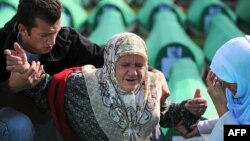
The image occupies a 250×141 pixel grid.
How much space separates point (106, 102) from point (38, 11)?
0.38 meters

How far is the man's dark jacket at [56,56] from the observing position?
179 cm

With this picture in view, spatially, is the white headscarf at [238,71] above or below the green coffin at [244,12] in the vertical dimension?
above

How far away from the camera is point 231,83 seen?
1549 mm

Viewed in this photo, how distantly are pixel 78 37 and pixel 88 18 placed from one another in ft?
7.74

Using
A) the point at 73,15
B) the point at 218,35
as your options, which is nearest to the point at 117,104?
the point at 218,35

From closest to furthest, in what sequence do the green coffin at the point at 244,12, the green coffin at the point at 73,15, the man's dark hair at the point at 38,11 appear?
the man's dark hair at the point at 38,11 < the green coffin at the point at 73,15 < the green coffin at the point at 244,12

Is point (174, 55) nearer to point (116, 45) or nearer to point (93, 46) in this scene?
point (93, 46)

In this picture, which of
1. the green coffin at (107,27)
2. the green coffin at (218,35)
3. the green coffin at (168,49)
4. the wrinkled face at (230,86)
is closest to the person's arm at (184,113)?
the wrinkled face at (230,86)

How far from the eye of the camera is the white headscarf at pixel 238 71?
1494mm

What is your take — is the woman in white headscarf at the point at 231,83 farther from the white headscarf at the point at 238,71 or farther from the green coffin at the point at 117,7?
the green coffin at the point at 117,7

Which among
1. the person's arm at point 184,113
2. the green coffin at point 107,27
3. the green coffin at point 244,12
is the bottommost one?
the green coffin at point 244,12

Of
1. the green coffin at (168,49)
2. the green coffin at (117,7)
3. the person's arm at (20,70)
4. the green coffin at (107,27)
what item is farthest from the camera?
the green coffin at (117,7)

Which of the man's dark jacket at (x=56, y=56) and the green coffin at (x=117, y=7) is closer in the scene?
the man's dark jacket at (x=56, y=56)

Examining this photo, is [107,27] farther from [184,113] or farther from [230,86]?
[230,86]
